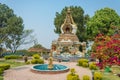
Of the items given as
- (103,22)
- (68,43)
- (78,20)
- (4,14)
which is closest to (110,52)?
(68,43)

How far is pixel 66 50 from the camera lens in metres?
44.0

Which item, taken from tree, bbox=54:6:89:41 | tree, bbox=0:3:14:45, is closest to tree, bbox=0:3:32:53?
tree, bbox=0:3:14:45

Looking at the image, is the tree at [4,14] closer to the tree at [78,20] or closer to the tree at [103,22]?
the tree at [78,20]

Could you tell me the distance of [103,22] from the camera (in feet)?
150

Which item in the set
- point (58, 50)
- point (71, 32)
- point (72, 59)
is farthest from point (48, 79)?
point (71, 32)

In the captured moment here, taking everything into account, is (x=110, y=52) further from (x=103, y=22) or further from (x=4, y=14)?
(x=4, y=14)

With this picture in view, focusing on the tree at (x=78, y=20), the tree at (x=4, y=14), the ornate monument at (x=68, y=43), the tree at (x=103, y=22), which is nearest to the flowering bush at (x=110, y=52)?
the ornate monument at (x=68, y=43)

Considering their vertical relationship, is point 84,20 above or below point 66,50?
above

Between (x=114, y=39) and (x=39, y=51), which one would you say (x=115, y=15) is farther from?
(x=114, y=39)

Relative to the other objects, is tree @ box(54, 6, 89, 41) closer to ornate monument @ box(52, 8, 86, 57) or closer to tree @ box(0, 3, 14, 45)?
ornate monument @ box(52, 8, 86, 57)

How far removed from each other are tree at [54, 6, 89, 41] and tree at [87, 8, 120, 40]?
7.07 metres

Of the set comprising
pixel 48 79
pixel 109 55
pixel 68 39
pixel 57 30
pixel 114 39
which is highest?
pixel 57 30

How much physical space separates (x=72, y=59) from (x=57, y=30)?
70.0 ft

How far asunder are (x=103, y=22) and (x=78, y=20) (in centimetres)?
1124
